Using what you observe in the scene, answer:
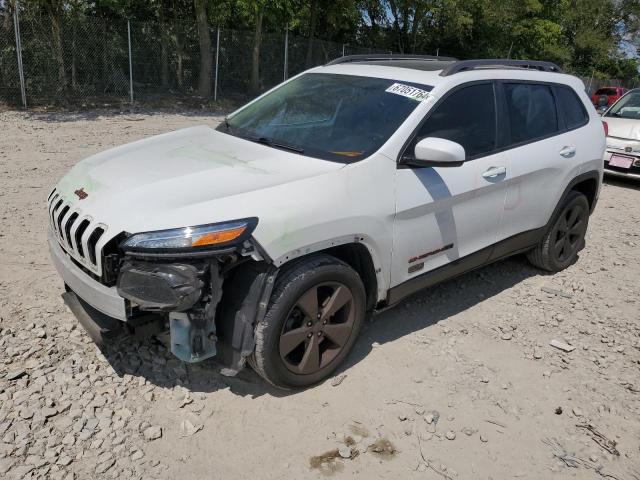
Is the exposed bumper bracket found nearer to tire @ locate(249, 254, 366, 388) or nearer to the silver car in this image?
tire @ locate(249, 254, 366, 388)

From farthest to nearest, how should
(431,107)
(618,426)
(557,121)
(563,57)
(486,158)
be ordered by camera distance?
(563,57) < (557,121) < (486,158) < (431,107) < (618,426)

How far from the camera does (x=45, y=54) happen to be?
13.5 meters

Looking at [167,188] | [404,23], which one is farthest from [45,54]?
[404,23]

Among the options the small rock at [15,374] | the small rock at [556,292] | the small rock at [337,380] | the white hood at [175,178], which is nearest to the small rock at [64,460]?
the small rock at [15,374]

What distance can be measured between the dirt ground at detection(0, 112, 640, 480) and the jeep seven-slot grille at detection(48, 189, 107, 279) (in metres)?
0.77

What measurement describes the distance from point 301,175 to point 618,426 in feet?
7.58

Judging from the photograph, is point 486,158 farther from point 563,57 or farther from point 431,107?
point 563,57

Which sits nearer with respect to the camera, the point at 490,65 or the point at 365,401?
the point at 365,401

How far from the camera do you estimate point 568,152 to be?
4.61 meters

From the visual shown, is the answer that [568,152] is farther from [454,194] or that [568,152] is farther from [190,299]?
[190,299]

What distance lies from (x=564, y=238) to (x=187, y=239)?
3.82 m

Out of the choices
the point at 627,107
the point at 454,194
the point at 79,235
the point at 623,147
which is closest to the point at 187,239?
the point at 79,235

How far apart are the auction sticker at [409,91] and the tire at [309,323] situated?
1.22 m

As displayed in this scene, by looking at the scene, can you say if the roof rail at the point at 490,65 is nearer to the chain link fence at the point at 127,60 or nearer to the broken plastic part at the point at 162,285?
the broken plastic part at the point at 162,285
